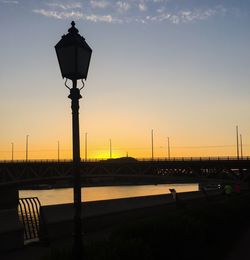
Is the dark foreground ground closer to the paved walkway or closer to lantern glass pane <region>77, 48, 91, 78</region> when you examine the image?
the paved walkway

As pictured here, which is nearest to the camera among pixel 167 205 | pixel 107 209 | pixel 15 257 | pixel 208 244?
pixel 15 257

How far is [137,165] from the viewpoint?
89.8 meters

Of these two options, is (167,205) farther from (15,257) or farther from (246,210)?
(15,257)

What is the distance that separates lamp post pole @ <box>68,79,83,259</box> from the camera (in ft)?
24.1

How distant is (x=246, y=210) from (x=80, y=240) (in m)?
15.9

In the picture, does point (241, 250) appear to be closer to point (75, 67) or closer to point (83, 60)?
point (83, 60)

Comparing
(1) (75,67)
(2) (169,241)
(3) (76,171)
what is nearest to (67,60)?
(1) (75,67)

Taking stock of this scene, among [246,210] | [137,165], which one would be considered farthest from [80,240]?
[137,165]

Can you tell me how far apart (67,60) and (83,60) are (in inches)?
11.3

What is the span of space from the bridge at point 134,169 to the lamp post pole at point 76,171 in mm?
75592

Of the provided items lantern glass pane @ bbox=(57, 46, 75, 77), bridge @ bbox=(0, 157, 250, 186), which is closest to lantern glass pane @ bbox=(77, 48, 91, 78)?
lantern glass pane @ bbox=(57, 46, 75, 77)

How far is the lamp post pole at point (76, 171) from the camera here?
24.1 feet

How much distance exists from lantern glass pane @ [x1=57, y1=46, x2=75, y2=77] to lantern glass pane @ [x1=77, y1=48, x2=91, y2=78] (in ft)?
0.34

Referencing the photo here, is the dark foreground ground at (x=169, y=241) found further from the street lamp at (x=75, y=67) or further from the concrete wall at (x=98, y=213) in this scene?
the street lamp at (x=75, y=67)
